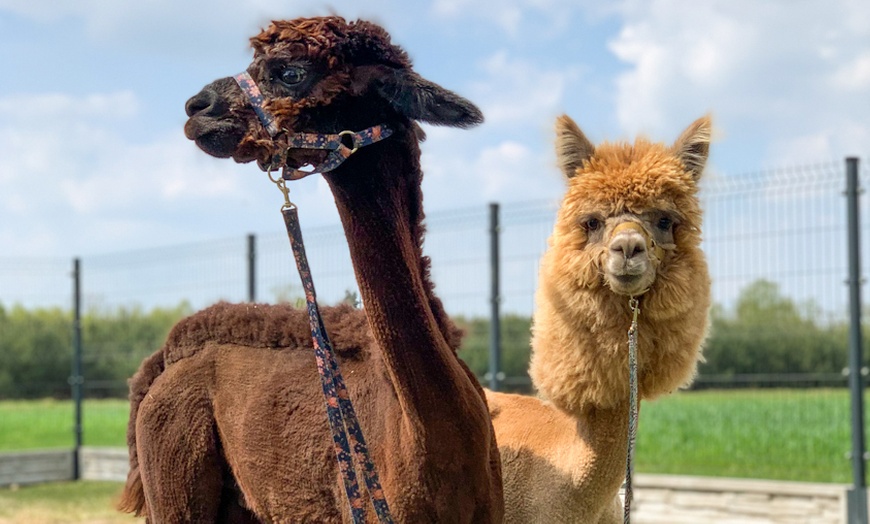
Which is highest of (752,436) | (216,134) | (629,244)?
(216,134)

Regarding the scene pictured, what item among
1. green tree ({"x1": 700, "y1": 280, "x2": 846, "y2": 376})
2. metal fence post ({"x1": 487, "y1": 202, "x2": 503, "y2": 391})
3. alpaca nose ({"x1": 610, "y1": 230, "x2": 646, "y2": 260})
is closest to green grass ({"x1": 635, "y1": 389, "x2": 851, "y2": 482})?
green tree ({"x1": 700, "y1": 280, "x2": 846, "y2": 376})

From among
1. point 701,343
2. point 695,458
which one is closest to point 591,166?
point 701,343

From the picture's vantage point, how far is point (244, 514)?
168 inches

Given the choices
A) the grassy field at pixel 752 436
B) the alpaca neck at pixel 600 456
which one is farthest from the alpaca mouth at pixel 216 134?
the grassy field at pixel 752 436

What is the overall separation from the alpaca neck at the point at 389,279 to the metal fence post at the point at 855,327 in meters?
5.88

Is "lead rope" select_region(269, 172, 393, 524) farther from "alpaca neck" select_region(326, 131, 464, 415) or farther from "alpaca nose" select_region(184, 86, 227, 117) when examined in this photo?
"alpaca nose" select_region(184, 86, 227, 117)

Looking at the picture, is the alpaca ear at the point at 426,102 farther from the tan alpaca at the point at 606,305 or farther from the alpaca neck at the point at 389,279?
the tan alpaca at the point at 606,305

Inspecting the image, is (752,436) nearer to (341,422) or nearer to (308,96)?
(341,422)

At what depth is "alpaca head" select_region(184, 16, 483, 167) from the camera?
11.0ft

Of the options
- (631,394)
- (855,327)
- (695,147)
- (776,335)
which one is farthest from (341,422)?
(776,335)

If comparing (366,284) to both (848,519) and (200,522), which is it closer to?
(200,522)

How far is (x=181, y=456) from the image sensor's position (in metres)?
4.10

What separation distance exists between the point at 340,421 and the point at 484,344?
8.22 meters

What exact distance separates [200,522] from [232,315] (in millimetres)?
886
